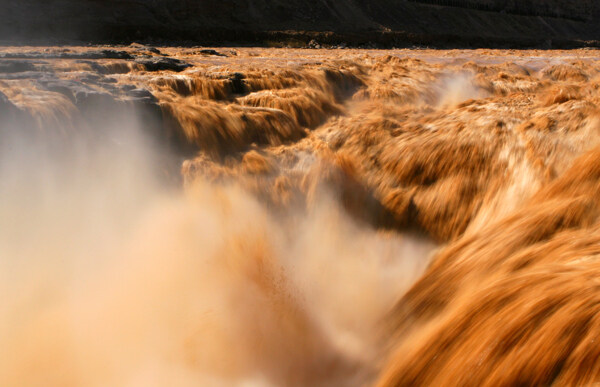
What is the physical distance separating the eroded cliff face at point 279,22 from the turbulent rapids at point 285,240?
37.8 feet

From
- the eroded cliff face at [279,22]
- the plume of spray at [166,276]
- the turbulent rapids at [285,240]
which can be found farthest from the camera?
the eroded cliff face at [279,22]

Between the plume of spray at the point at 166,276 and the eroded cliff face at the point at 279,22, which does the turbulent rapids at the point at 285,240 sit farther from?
the eroded cliff face at the point at 279,22

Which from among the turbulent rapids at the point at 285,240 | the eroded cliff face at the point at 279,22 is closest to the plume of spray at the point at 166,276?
the turbulent rapids at the point at 285,240

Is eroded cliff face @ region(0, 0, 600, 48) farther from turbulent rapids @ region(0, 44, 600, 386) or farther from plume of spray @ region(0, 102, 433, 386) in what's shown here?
plume of spray @ region(0, 102, 433, 386)

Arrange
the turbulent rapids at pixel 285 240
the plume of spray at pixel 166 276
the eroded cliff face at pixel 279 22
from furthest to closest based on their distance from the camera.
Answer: the eroded cliff face at pixel 279 22
the plume of spray at pixel 166 276
the turbulent rapids at pixel 285 240

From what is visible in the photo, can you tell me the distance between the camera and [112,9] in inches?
673

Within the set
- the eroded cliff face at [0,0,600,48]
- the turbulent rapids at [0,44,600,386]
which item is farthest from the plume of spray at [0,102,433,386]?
the eroded cliff face at [0,0,600,48]

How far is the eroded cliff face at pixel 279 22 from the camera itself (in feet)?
49.7

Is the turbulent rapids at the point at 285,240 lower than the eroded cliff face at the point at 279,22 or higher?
lower

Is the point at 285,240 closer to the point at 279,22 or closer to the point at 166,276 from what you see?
the point at 166,276

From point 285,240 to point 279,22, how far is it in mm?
18028

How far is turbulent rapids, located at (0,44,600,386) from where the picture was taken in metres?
2.39

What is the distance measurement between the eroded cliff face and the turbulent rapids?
37.8 feet

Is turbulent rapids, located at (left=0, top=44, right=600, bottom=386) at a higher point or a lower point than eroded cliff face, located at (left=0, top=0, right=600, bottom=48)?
lower
